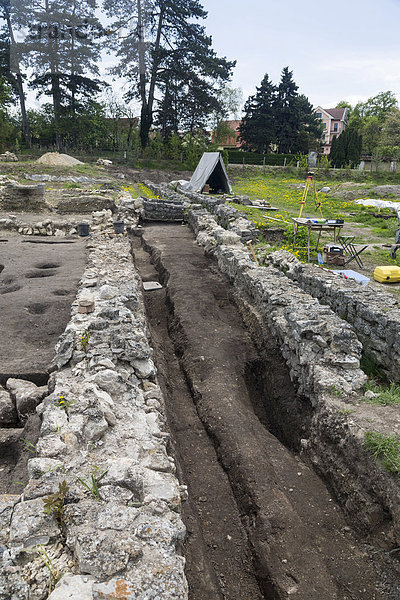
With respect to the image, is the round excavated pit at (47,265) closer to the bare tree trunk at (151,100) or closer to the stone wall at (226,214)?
the stone wall at (226,214)

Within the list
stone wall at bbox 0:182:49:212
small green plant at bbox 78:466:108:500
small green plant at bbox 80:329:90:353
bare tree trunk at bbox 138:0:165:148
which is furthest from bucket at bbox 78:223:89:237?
bare tree trunk at bbox 138:0:165:148

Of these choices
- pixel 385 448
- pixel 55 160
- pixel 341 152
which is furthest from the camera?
→ pixel 341 152

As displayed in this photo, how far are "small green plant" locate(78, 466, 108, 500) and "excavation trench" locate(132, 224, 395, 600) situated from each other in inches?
48.1

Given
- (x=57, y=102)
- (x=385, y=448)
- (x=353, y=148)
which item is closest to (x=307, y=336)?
(x=385, y=448)

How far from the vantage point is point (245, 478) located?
462cm

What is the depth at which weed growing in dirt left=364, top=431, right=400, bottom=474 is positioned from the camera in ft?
12.9

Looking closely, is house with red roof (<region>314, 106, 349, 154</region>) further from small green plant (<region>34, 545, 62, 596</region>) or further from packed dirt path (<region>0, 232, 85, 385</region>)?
small green plant (<region>34, 545, 62, 596</region>)

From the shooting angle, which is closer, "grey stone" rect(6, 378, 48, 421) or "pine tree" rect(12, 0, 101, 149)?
"grey stone" rect(6, 378, 48, 421)

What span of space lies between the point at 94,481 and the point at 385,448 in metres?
2.80

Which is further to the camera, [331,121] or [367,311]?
[331,121]

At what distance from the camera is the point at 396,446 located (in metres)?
4.08

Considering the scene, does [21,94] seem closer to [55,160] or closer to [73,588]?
[55,160]

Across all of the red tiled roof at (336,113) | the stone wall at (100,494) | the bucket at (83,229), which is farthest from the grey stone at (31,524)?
the red tiled roof at (336,113)

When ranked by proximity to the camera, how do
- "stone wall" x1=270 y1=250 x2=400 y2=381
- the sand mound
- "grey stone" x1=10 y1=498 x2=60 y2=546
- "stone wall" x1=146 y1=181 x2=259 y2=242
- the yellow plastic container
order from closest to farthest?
"grey stone" x1=10 y1=498 x2=60 y2=546, "stone wall" x1=270 y1=250 x2=400 y2=381, the yellow plastic container, "stone wall" x1=146 y1=181 x2=259 y2=242, the sand mound
